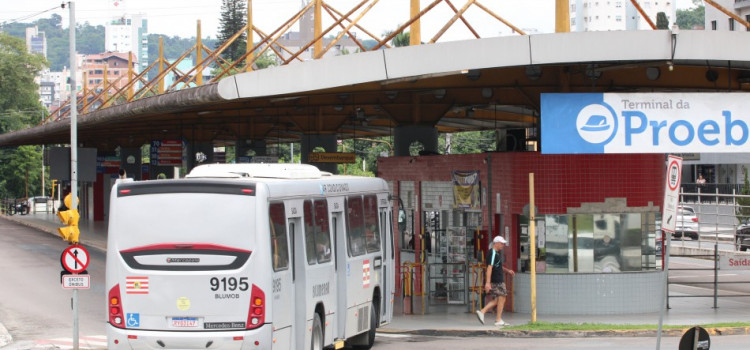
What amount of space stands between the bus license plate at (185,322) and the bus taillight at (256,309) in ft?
2.29

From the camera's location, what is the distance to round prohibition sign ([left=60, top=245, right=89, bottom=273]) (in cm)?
1850

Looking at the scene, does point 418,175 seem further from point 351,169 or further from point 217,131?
point 351,169

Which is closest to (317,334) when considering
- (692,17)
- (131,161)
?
(131,161)

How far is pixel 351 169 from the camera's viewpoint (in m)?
94.1

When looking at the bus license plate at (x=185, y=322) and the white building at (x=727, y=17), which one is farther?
the white building at (x=727, y=17)

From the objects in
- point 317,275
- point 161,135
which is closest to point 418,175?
point 317,275

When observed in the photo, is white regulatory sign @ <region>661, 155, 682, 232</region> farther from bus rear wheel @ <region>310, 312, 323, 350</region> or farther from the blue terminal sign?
the blue terminal sign

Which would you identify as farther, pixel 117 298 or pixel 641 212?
pixel 641 212

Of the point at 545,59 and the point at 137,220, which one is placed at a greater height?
the point at 545,59

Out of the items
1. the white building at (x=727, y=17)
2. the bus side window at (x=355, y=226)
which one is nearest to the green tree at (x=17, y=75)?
the white building at (x=727, y=17)

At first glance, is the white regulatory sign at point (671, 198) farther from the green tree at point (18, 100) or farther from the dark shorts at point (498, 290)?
the green tree at point (18, 100)

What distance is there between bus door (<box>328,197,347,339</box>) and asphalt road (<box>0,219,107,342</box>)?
673 centimetres

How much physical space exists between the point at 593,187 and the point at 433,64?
14.7ft

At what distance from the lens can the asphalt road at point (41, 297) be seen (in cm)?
2272
